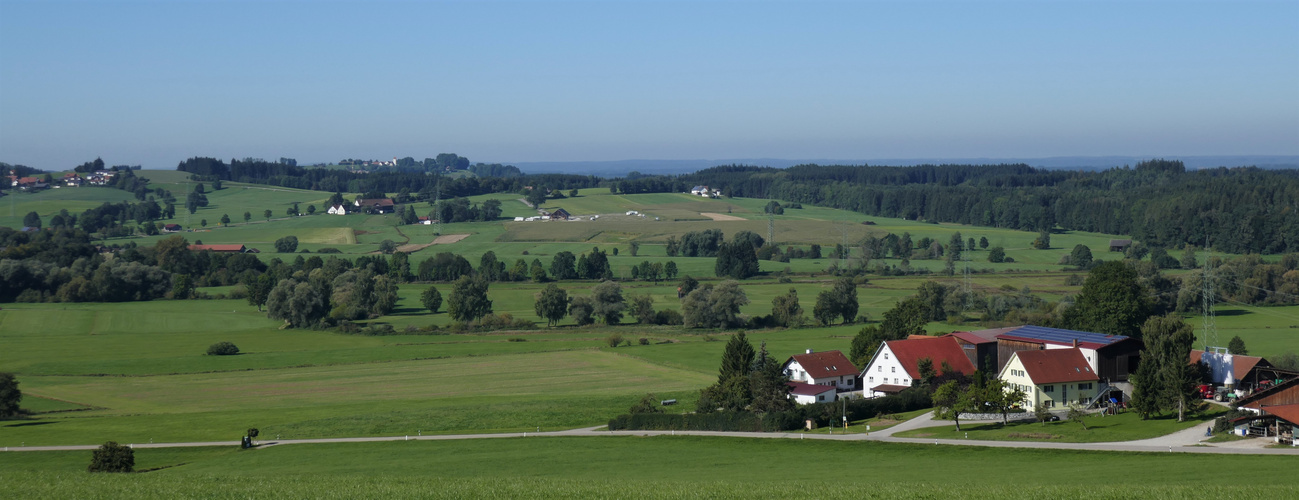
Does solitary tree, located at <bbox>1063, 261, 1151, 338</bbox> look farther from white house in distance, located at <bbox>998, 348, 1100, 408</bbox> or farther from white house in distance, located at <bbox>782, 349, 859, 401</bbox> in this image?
white house in distance, located at <bbox>782, 349, 859, 401</bbox>

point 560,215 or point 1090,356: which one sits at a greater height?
point 560,215

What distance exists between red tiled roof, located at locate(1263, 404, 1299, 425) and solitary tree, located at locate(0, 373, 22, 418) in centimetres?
5463

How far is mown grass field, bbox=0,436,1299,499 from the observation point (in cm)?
2430

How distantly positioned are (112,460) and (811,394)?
2998 centimetres

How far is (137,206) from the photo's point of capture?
168 meters

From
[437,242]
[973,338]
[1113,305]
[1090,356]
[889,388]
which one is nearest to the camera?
[1090,356]

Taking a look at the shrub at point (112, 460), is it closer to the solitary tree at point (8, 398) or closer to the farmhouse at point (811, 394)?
the solitary tree at point (8, 398)

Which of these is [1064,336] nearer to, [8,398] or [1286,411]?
[1286,411]

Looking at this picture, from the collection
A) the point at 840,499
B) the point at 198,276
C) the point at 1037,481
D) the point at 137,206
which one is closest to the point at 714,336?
the point at 1037,481

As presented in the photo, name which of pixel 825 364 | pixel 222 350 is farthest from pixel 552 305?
pixel 825 364

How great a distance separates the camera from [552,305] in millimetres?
84500

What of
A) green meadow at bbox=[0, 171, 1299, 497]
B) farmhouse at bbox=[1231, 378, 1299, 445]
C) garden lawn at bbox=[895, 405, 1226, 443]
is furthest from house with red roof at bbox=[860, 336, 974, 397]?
farmhouse at bbox=[1231, 378, 1299, 445]

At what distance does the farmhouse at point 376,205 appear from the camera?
173000mm

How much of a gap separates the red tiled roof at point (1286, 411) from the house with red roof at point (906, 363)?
1690 centimetres
